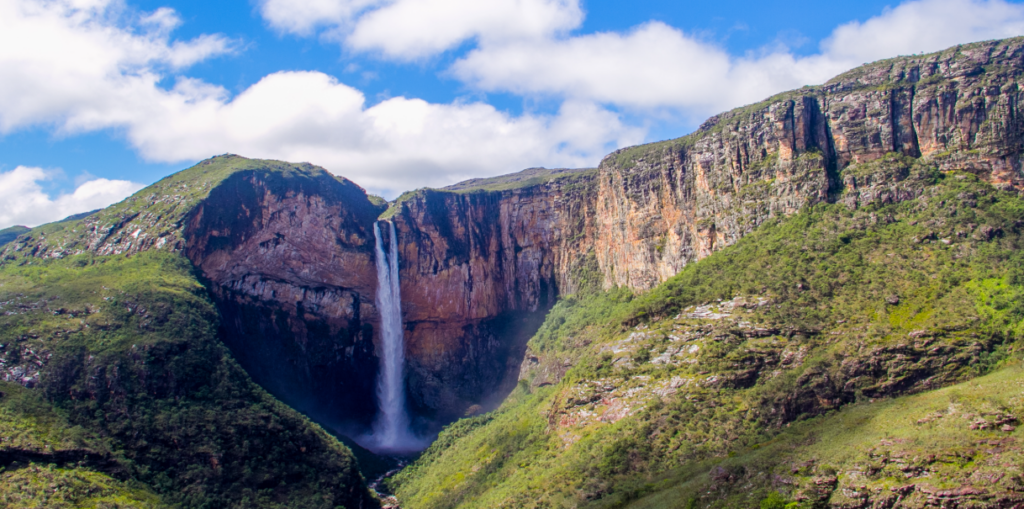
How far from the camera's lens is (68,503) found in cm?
3247

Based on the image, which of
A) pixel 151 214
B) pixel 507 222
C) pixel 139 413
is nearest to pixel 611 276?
pixel 507 222

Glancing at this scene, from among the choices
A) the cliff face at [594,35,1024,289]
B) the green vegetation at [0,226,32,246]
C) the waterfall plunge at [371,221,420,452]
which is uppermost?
→ the green vegetation at [0,226,32,246]

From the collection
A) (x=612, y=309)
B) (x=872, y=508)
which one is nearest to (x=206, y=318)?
(x=612, y=309)

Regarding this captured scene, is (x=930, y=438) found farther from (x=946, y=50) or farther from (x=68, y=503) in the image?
(x=68, y=503)

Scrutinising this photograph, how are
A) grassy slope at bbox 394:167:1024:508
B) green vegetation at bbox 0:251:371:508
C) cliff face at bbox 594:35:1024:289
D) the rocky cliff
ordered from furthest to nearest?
the rocky cliff → cliff face at bbox 594:35:1024:289 → green vegetation at bbox 0:251:371:508 → grassy slope at bbox 394:167:1024:508

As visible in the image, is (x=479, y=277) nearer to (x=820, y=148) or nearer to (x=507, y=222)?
(x=507, y=222)

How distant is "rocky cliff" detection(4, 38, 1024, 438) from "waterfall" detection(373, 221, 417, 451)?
1.35 meters

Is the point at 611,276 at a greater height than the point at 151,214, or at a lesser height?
lesser

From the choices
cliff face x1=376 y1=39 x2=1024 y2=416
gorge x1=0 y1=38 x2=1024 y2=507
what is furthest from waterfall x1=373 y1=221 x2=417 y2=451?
cliff face x1=376 y1=39 x2=1024 y2=416

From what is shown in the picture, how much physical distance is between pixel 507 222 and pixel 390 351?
78.7 ft

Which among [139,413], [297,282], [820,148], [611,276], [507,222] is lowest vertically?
[139,413]

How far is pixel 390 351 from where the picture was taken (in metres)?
73.8

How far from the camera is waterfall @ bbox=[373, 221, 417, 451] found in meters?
70.8

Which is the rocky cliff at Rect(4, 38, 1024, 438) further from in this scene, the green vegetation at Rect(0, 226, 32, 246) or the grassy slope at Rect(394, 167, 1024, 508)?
the green vegetation at Rect(0, 226, 32, 246)
